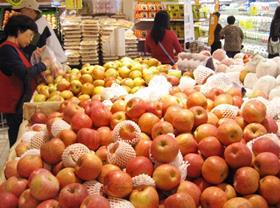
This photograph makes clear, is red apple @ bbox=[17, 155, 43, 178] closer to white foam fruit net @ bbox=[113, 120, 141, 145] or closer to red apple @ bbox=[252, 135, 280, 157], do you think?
white foam fruit net @ bbox=[113, 120, 141, 145]

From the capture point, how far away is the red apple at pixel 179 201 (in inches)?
58.7

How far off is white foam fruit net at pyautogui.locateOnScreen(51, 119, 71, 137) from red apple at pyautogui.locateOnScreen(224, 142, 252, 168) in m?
0.83

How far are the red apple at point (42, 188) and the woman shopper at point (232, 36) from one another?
7983 mm

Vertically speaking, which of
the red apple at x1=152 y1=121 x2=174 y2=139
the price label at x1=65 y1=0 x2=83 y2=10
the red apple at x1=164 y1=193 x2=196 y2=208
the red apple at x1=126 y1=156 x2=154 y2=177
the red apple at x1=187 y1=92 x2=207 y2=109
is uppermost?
the price label at x1=65 y1=0 x2=83 y2=10

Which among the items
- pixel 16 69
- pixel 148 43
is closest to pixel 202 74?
pixel 16 69

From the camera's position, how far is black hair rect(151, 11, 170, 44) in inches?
251

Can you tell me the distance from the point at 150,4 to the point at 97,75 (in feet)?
19.1

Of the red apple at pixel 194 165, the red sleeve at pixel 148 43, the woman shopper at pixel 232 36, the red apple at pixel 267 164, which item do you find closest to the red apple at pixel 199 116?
the red apple at pixel 194 165

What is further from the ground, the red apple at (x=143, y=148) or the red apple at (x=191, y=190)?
the red apple at (x=143, y=148)

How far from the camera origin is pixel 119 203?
1.54 metres

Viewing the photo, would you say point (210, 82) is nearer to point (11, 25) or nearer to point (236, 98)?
point (236, 98)

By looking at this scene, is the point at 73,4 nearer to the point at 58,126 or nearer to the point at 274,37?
the point at 274,37

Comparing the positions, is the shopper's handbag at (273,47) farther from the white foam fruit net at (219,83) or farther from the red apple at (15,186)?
the red apple at (15,186)

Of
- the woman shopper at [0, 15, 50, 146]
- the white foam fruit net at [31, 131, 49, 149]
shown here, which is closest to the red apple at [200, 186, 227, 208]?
the white foam fruit net at [31, 131, 49, 149]
